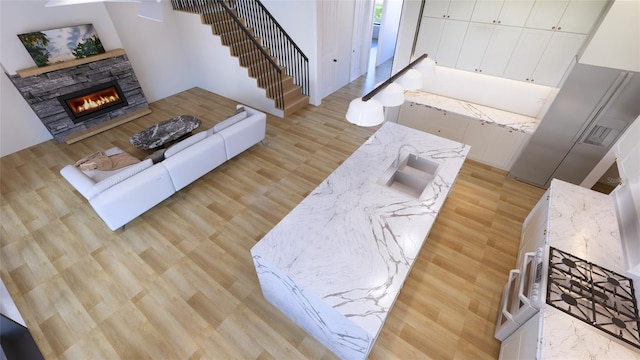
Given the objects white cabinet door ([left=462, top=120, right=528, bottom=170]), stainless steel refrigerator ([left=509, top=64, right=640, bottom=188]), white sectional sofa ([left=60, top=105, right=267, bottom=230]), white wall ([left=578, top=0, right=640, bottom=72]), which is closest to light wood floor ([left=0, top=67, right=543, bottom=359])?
white cabinet door ([left=462, top=120, right=528, bottom=170])

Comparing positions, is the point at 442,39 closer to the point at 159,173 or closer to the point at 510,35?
the point at 510,35

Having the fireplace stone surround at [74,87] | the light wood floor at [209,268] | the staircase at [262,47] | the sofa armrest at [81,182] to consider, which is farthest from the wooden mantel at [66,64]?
the sofa armrest at [81,182]

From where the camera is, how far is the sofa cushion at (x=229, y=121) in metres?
4.15

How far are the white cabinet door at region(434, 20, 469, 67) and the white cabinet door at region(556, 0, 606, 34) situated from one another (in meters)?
1.07

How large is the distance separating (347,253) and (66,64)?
19.2ft

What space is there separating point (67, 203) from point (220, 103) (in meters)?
3.56

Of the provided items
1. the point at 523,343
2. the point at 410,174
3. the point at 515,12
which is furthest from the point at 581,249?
the point at 515,12

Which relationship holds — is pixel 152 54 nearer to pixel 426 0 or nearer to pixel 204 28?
pixel 204 28

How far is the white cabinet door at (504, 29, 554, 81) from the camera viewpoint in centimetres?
339

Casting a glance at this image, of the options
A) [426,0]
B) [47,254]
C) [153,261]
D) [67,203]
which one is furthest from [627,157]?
[67,203]

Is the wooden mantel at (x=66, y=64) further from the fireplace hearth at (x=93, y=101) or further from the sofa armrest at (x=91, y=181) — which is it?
the sofa armrest at (x=91, y=181)

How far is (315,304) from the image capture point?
196 centimetres

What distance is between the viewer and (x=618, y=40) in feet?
9.11

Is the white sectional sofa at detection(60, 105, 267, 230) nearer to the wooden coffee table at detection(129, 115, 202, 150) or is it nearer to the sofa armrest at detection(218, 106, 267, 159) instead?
the sofa armrest at detection(218, 106, 267, 159)
